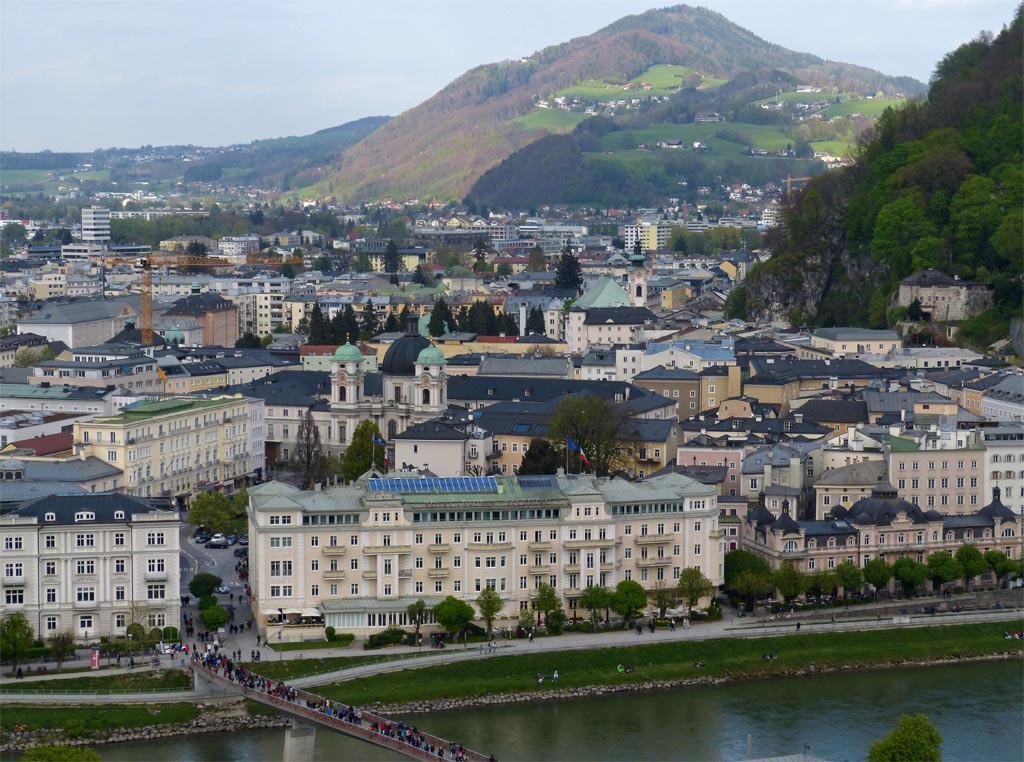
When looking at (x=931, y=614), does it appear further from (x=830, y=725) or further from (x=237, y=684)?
(x=237, y=684)

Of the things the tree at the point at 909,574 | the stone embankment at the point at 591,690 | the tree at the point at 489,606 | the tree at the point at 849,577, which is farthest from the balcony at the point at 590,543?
the tree at the point at 909,574

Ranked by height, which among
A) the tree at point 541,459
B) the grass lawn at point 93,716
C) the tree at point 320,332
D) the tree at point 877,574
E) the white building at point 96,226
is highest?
the white building at point 96,226

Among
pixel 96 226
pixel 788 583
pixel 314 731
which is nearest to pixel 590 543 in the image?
pixel 788 583

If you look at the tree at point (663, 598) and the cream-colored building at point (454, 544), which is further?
the tree at point (663, 598)

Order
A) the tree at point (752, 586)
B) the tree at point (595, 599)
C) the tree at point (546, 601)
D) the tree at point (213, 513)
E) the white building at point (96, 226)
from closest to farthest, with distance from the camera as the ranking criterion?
the tree at point (546, 601) → the tree at point (595, 599) → the tree at point (752, 586) → the tree at point (213, 513) → the white building at point (96, 226)

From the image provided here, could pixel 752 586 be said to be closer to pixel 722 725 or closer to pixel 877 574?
pixel 877 574

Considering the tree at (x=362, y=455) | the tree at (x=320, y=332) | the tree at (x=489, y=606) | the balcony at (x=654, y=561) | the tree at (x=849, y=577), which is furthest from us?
the tree at (x=320, y=332)

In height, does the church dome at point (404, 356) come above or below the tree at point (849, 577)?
above

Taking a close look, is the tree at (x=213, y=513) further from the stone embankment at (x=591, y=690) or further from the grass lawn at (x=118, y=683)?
the stone embankment at (x=591, y=690)
